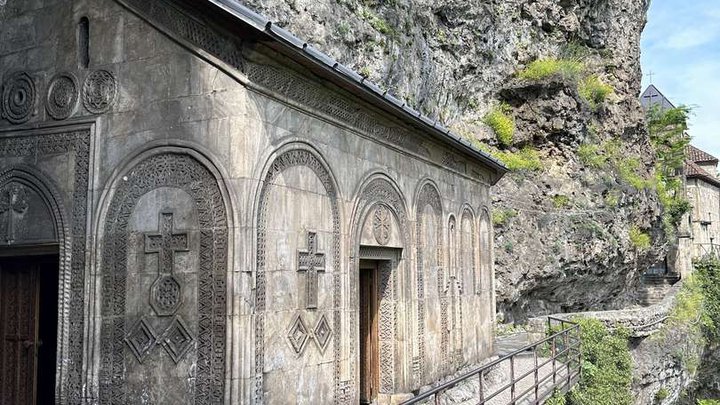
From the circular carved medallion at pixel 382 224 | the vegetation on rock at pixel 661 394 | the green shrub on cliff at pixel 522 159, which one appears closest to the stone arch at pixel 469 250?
the circular carved medallion at pixel 382 224

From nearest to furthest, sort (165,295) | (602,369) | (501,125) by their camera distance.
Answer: (165,295) → (602,369) → (501,125)

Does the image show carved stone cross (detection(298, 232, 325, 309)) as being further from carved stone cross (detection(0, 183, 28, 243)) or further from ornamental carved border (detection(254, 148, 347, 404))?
carved stone cross (detection(0, 183, 28, 243))

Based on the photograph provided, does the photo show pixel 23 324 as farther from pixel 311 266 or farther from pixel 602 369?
pixel 602 369

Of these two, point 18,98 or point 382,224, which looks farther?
point 382,224

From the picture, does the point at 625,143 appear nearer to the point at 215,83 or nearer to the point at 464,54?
the point at 464,54

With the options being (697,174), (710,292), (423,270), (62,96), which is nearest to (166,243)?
(62,96)

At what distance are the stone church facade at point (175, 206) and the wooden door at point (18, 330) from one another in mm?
17

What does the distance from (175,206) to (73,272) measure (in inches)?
55.4

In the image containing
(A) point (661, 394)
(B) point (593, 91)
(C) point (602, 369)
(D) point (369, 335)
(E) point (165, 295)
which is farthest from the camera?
(B) point (593, 91)

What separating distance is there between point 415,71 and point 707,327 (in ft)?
66.4

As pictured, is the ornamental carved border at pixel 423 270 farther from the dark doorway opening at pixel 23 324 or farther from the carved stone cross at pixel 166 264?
the dark doorway opening at pixel 23 324

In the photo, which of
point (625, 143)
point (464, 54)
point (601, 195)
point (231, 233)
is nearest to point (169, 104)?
point (231, 233)

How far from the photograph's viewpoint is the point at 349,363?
23.2 feet

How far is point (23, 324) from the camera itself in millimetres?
6812
